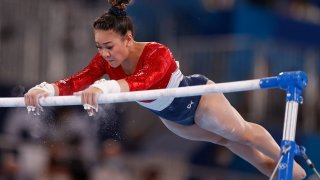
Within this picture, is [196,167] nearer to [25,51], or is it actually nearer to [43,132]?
[25,51]

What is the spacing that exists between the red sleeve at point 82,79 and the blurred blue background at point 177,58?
8.11ft

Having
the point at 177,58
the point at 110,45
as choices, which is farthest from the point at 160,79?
the point at 177,58

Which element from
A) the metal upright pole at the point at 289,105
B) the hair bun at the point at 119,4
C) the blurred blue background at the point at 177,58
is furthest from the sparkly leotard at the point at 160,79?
the blurred blue background at the point at 177,58

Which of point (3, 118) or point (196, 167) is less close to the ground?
point (3, 118)

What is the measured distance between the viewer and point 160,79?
3.85m

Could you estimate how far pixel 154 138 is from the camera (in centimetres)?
824

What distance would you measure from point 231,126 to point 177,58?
4.22 metres

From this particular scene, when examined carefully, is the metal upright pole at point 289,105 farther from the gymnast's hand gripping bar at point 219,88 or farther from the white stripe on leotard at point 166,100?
the white stripe on leotard at point 166,100

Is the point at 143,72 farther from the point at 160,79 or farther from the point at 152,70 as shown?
the point at 160,79

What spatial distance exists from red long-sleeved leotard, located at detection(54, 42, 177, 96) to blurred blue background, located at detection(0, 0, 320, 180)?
2484mm

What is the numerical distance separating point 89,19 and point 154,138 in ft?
5.58

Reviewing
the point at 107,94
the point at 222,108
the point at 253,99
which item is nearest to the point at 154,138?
the point at 253,99

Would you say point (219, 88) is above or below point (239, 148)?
above

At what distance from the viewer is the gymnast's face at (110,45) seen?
12.6ft
